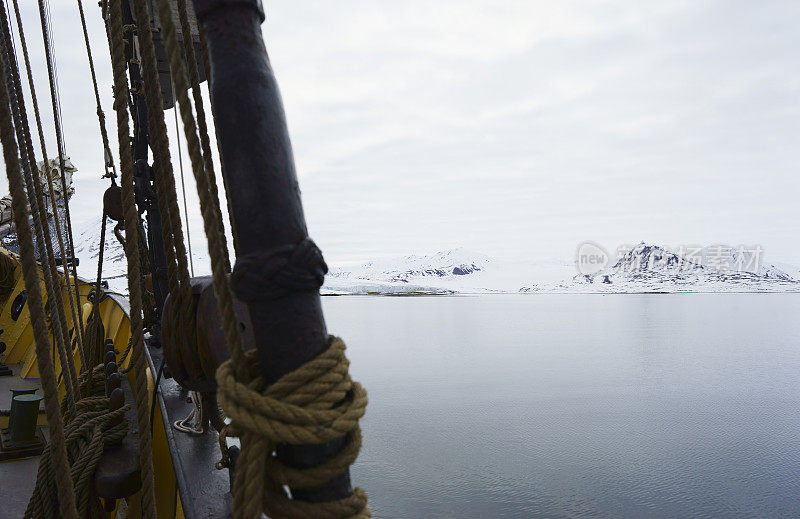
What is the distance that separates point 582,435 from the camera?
51.3ft

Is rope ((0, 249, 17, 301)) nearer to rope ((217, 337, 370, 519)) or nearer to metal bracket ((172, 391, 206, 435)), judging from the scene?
metal bracket ((172, 391, 206, 435))

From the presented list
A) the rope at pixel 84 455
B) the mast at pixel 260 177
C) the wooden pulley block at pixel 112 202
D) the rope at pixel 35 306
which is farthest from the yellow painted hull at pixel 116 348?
the mast at pixel 260 177

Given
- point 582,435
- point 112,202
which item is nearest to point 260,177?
point 112,202

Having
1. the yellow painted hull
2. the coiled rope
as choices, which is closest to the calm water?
the yellow painted hull

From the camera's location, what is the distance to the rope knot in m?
0.73

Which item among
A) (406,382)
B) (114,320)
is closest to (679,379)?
(406,382)

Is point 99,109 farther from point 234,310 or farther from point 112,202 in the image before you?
point 234,310

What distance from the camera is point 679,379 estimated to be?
2364cm

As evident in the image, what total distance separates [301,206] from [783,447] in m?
18.0

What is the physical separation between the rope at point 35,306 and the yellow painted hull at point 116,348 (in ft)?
3.80

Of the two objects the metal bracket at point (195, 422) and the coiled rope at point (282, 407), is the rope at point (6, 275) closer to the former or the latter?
the metal bracket at point (195, 422)

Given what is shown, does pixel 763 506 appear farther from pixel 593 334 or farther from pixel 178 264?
pixel 593 334

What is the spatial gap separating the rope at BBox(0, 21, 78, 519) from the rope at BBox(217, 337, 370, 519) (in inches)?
17.2

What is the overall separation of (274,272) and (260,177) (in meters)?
0.13
